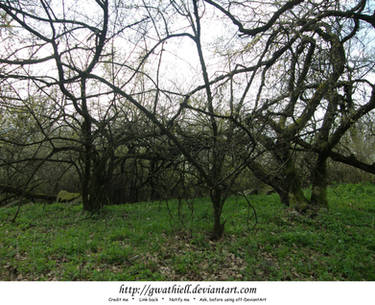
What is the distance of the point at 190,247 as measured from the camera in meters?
4.62

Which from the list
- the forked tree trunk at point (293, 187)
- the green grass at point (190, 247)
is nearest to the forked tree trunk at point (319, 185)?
the forked tree trunk at point (293, 187)

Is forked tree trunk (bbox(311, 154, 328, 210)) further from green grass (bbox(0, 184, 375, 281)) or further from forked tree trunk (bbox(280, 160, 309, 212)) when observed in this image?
green grass (bbox(0, 184, 375, 281))

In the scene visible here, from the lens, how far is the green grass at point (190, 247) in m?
3.74

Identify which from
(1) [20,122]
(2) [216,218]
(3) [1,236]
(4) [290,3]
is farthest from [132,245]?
(4) [290,3]

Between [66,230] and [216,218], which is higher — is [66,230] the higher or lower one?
the lower one

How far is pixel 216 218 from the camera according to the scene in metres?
4.92

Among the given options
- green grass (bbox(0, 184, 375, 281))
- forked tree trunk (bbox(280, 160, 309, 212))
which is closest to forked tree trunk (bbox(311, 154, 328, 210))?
forked tree trunk (bbox(280, 160, 309, 212))

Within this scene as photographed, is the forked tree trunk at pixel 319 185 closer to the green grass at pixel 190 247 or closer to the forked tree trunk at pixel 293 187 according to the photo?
the forked tree trunk at pixel 293 187

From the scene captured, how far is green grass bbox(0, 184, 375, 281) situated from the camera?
3.74 metres

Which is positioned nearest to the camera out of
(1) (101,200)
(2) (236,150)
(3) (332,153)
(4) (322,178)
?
(2) (236,150)

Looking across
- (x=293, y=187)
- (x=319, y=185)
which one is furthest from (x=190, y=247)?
(x=319, y=185)

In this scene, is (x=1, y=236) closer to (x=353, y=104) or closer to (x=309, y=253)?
(x=309, y=253)

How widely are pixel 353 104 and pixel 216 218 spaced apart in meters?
3.51

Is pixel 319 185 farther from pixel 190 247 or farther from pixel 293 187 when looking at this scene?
pixel 190 247
